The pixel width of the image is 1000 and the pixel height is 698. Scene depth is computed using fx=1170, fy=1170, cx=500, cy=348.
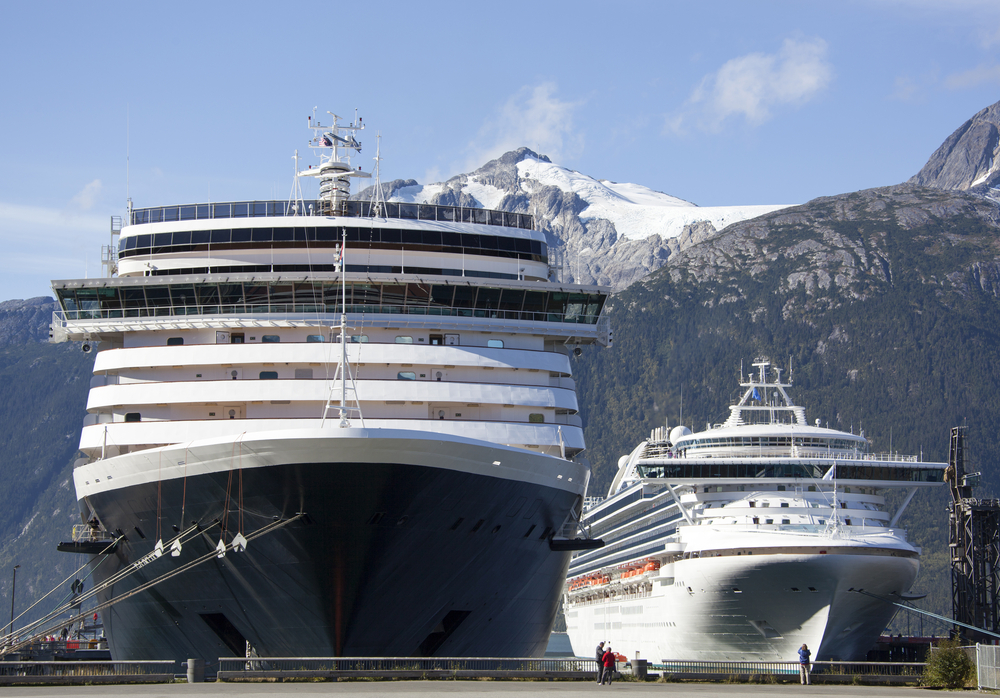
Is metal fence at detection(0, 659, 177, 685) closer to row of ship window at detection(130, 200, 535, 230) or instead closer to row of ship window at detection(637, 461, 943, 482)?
row of ship window at detection(130, 200, 535, 230)

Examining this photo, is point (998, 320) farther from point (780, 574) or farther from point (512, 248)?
point (512, 248)

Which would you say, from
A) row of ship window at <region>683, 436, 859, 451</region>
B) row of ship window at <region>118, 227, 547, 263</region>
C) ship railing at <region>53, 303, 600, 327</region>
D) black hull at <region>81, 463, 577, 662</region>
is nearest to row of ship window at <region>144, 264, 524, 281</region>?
row of ship window at <region>118, 227, 547, 263</region>

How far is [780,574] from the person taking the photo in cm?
4872

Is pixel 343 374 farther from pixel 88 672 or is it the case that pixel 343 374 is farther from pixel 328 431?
pixel 88 672

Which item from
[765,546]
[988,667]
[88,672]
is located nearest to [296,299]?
[88,672]

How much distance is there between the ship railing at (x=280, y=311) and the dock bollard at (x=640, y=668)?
10.2 m

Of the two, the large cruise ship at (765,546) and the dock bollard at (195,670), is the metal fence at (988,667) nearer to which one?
the dock bollard at (195,670)

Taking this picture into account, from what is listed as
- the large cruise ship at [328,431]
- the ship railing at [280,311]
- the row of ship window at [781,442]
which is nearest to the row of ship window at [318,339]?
the large cruise ship at [328,431]

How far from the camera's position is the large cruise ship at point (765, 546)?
160 ft

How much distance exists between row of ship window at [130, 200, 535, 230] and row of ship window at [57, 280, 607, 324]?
367 cm

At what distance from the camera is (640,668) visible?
2883 cm

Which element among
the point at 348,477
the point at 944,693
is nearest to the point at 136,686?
the point at 348,477

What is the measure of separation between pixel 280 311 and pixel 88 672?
10579mm

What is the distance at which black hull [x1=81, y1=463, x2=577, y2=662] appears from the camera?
25.9 meters
